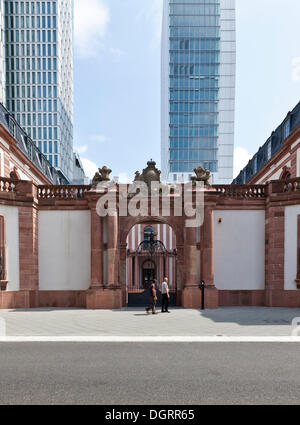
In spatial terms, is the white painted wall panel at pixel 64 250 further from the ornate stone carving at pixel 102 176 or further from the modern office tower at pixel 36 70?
the modern office tower at pixel 36 70

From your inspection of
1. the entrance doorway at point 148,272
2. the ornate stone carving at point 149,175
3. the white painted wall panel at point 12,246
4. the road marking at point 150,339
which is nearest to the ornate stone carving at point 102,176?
the ornate stone carving at point 149,175

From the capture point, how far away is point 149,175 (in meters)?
14.2

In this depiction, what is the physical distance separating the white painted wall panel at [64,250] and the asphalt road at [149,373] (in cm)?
620

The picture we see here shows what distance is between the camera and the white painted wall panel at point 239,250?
47.0ft

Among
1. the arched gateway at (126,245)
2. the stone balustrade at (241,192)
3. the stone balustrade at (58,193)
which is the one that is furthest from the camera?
the stone balustrade at (241,192)

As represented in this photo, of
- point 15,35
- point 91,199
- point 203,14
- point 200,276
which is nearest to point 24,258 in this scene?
point 91,199

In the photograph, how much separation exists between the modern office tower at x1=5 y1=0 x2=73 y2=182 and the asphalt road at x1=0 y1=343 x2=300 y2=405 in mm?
64846

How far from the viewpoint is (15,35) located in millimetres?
65812

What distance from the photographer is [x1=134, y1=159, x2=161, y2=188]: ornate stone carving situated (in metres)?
14.2

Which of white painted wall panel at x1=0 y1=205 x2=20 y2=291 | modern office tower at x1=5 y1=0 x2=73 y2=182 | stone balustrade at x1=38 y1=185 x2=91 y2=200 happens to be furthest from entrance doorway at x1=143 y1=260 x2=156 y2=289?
modern office tower at x1=5 y1=0 x2=73 y2=182

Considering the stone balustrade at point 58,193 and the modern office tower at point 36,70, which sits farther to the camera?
the modern office tower at point 36,70

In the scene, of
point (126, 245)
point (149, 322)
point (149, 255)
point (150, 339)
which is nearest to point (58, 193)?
point (126, 245)
